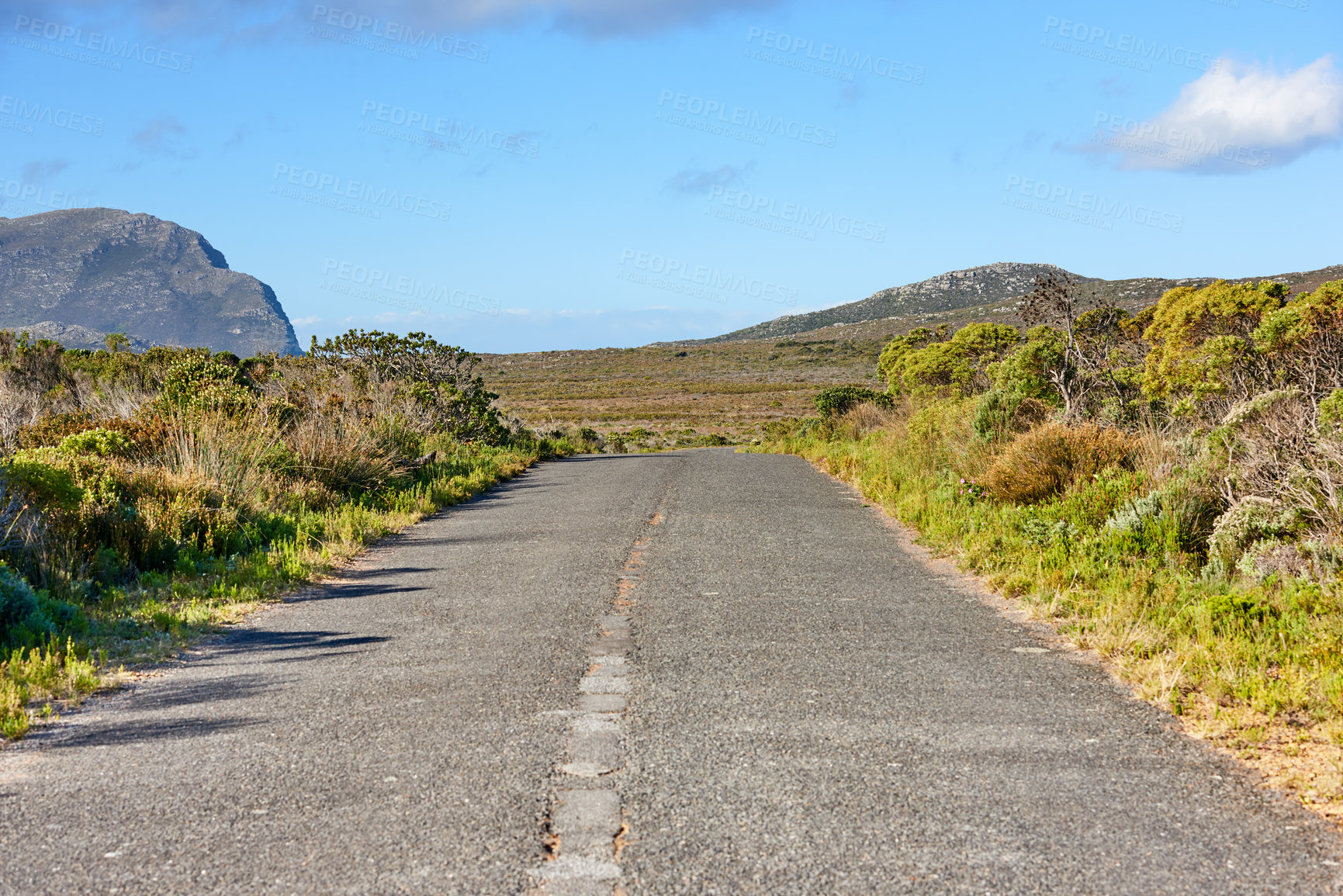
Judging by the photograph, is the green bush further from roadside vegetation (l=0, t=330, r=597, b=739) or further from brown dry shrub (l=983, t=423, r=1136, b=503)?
brown dry shrub (l=983, t=423, r=1136, b=503)

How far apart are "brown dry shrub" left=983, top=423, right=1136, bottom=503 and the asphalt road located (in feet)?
13.2

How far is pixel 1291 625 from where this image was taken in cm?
594

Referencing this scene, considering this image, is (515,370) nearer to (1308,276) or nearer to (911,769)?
(1308,276)

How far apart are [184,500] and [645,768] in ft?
26.6

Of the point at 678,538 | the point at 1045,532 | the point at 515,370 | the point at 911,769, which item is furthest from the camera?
the point at 515,370

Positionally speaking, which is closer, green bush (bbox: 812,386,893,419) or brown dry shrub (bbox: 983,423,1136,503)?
brown dry shrub (bbox: 983,423,1136,503)

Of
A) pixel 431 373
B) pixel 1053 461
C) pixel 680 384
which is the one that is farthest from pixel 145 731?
pixel 680 384

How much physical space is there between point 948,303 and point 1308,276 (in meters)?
63.0

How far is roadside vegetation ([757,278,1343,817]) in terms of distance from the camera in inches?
208

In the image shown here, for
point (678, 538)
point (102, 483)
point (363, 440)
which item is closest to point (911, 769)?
point (678, 538)

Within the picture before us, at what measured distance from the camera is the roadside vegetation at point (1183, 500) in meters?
5.28

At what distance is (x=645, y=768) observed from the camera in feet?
14.0

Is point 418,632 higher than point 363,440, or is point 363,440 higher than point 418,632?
point 363,440

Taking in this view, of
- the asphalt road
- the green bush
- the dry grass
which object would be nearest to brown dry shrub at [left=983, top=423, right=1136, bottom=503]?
the asphalt road
